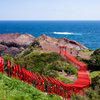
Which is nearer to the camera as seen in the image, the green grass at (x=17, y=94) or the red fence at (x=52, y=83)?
the green grass at (x=17, y=94)

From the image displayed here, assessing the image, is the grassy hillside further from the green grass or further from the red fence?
the green grass

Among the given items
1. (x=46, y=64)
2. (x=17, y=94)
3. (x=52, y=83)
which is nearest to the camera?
(x=17, y=94)

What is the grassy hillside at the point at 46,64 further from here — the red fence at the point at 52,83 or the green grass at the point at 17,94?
the green grass at the point at 17,94

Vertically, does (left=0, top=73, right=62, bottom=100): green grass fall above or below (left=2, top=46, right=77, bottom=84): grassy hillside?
above

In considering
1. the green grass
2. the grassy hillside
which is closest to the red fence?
the green grass

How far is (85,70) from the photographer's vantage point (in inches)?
695

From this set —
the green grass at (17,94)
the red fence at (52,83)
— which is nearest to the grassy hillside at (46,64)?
the red fence at (52,83)

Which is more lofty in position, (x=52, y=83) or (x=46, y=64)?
(x=52, y=83)

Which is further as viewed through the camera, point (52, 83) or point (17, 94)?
point (52, 83)

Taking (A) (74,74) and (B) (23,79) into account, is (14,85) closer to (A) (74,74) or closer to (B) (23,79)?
(B) (23,79)

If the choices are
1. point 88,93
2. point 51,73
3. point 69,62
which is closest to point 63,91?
point 88,93

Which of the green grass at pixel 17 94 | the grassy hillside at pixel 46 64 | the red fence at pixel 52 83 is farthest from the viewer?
the grassy hillside at pixel 46 64

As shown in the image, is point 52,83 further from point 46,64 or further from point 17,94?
point 46,64

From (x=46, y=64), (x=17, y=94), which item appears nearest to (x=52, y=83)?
(x=17, y=94)
